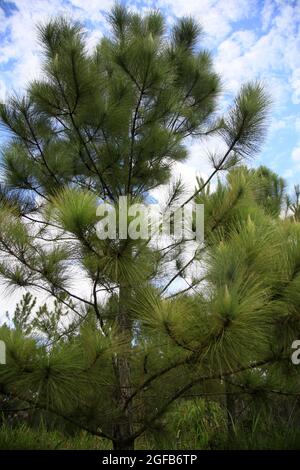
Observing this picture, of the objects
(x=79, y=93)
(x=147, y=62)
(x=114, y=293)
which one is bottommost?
(x=114, y=293)

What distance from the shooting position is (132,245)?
9.53 feet

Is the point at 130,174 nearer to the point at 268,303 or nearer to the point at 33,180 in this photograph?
the point at 33,180

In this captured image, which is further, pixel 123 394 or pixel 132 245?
pixel 123 394

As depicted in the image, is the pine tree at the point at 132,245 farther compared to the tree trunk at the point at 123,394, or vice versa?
the tree trunk at the point at 123,394

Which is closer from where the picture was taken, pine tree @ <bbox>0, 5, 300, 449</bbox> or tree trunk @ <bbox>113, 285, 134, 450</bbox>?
pine tree @ <bbox>0, 5, 300, 449</bbox>

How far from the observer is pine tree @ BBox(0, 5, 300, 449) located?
2602 mm

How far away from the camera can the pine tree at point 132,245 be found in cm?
260

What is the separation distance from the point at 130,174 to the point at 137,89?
83 cm

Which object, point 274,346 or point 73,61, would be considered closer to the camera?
point 274,346

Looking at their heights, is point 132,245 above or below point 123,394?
above
